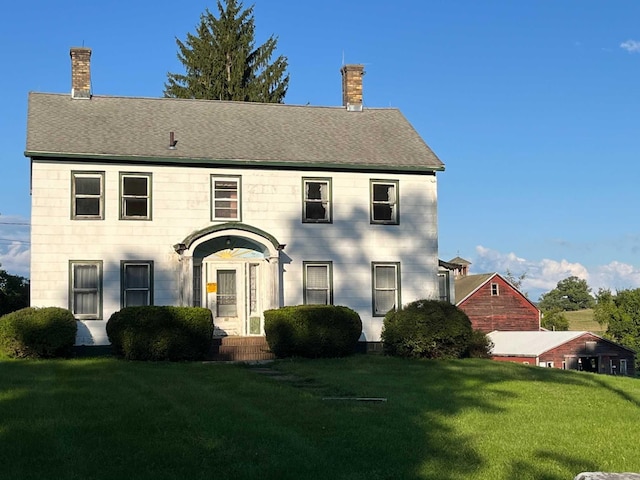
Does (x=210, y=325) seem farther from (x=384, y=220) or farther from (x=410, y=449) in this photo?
(x=410, y=449)

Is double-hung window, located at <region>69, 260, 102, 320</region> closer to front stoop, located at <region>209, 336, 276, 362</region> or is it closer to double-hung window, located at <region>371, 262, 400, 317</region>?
front stoop, located at <region>209, 336, 276, 362</region>

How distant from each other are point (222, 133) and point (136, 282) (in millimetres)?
5474

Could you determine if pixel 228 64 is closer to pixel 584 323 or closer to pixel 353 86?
pixel 353 86

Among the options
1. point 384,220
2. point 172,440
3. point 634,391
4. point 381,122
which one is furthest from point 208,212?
point 172,440

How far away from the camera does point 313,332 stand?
848 inches

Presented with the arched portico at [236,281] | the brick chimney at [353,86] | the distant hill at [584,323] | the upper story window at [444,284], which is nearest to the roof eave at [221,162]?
the arched portico at [236,281]

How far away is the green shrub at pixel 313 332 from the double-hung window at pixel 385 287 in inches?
120

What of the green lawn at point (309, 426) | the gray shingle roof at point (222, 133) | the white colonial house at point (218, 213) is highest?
the gray shingle roof at point (222, 133)

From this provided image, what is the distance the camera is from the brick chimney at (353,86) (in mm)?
28906

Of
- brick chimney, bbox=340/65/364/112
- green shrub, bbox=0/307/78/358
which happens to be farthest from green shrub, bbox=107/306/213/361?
brick chimney, bbox=340/65/364/112

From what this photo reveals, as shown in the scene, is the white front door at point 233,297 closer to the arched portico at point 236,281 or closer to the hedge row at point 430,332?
→ the arched portico at point 236,281

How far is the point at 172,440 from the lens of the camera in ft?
32.1

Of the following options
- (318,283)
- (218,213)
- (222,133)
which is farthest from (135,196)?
(318,283)

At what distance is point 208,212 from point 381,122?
7.37 meters
